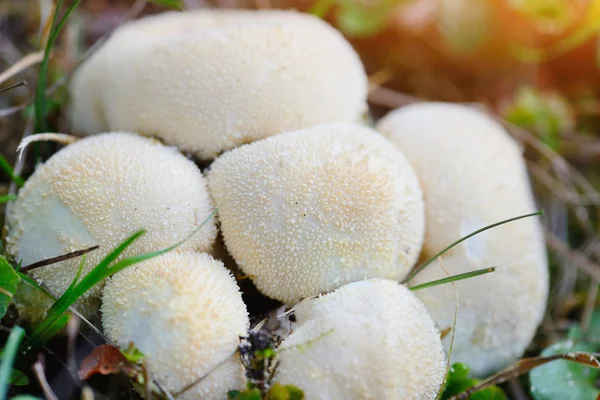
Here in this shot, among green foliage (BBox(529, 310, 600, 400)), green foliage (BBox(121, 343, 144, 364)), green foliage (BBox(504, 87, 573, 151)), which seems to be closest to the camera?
green foliage (BBox(121, 343, 144, 364))

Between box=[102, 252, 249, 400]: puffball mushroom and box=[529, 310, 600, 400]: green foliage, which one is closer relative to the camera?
box=[102, 252, 249, 400]: puffball mushroom

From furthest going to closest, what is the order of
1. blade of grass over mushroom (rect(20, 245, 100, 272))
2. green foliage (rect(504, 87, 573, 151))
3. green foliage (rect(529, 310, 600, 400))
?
green foliage (rect(504, 87, 573, 151)), green foliage (rect(529, 310, 600, 400)), blade of grass over mushroom (rect(20, 245, 100, 272))

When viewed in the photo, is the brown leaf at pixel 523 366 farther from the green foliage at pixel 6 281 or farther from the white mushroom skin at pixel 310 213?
the green foliage at pixel 6 281

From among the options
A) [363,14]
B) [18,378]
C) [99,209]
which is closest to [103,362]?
[18,378]

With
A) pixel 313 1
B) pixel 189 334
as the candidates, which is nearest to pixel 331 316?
pixel 189 334

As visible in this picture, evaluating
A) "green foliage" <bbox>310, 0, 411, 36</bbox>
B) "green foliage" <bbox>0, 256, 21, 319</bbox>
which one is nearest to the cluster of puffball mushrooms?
"green foliage" <bbox>0, 256, 21, 319</bbox>

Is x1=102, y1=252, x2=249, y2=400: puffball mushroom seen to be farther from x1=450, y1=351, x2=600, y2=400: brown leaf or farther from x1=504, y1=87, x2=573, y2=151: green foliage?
x1=504, y1=87, x2=573, y2=151: green foliage

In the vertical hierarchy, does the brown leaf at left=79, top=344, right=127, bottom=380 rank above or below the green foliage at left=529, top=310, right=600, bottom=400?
above

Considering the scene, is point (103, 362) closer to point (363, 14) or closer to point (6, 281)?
point (6, 281)
